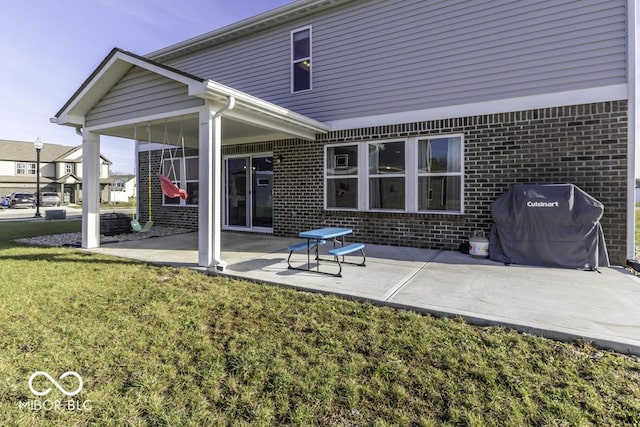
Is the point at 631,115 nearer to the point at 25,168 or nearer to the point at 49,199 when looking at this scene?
the point at 49,199

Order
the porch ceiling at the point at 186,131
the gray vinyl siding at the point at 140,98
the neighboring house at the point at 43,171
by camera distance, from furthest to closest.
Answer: the neighboring house at the point at 43,171
the porch ceiling at the point at 186,131
the gray vinyl siding at the point at 140,98

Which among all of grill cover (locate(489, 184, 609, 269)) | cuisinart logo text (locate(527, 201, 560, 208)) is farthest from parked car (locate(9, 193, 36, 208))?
cuisinart logo text (locate(527, 201, 560, 208))

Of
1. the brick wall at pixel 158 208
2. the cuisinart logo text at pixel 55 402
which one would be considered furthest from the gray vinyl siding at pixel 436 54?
the cuisinart logo text at pixel 55 402

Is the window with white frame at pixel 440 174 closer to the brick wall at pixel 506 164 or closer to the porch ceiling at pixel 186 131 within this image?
the brick wall at pixel 506 164

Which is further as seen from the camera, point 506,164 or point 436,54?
point 436,54

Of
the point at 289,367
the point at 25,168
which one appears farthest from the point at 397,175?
the point at 25,168

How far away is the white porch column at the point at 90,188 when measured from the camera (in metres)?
7.39

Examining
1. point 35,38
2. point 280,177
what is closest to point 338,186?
point 280,177

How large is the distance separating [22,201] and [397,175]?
121 ft

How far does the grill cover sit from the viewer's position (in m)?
5.39

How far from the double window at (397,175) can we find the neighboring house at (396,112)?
3 centimetres

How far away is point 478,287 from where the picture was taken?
444 centimetres

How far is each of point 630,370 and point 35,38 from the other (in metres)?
13.7

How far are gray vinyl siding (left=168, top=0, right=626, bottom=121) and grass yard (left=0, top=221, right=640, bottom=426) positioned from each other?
530 cm
